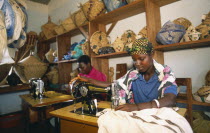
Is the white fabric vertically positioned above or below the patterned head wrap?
below

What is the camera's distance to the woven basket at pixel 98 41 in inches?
113

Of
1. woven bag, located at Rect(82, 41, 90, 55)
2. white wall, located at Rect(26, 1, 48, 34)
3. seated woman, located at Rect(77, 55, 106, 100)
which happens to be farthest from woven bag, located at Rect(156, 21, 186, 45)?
white wall, located at Rect(26, 1, 48, 34)

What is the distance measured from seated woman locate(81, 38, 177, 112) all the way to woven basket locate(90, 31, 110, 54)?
4.03 feet

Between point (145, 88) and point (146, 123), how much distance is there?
2.64 ft

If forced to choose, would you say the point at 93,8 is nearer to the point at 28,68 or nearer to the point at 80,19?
the point at 80,19

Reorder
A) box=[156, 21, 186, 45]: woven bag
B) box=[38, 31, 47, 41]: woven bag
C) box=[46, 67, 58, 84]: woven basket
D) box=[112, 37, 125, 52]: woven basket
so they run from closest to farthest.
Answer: box=[156, 21, 186, 45]: woven bag, box=[112, 37, 125, 52]: woven basket, box=[46, 67, 58, 84]: woven basket, box=[38, 31, 47, 41]: woven bag

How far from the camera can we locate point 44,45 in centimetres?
490

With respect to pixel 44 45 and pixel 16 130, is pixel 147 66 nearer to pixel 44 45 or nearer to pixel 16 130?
pixel 16 130

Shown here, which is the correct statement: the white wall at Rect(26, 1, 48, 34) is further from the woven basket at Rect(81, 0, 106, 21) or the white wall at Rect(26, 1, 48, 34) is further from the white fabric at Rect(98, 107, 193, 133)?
the white fabric at Rect(98, 107, 193, 133)

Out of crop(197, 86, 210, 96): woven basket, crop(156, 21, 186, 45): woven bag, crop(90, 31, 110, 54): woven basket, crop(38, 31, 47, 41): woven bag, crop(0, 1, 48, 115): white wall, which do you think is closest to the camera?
crop(197, 86, 210, 96): woven basket

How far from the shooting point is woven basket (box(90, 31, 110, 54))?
9.39 ft

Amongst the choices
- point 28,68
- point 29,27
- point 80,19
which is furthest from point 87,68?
point 29,27

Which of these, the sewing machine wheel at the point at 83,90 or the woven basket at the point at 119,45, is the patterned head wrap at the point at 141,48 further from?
the woven basket at the point at 119,45

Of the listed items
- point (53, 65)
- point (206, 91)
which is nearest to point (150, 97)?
point (206, 91)
